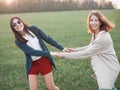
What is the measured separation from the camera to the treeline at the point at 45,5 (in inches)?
1179

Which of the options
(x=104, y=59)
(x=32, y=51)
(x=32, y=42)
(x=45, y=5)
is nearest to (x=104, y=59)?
(x=104, y=59)

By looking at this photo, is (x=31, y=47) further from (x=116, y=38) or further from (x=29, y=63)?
(x=116, y=38)

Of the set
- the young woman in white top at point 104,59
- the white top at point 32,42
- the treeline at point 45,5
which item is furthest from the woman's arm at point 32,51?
the treeline at point 45,5

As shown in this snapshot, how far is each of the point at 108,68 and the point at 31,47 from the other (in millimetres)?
1420

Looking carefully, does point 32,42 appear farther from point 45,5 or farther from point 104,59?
point 45,5

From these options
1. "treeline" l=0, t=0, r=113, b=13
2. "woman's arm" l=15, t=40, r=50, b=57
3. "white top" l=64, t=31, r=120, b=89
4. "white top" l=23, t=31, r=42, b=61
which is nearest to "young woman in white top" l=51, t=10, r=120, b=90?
"white top" l=64, t=31, r=120, b=89

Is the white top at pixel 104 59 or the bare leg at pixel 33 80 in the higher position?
the white top at pixel 104 59

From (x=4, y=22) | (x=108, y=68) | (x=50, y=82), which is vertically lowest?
(x=4, y=22)

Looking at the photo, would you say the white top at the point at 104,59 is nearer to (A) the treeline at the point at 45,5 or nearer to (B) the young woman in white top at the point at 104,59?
(B) the young woman in white top at the point at 104,59

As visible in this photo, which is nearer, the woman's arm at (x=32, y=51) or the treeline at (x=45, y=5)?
the woman's arm at (x=32, y=51)

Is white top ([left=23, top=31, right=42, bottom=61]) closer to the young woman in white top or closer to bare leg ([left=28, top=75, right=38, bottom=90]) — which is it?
bare leg ([left=28, top=75, right=38, bottom=90])

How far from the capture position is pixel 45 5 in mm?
34031

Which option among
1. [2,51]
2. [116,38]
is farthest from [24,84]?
[116,38]

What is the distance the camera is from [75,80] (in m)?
7.55
